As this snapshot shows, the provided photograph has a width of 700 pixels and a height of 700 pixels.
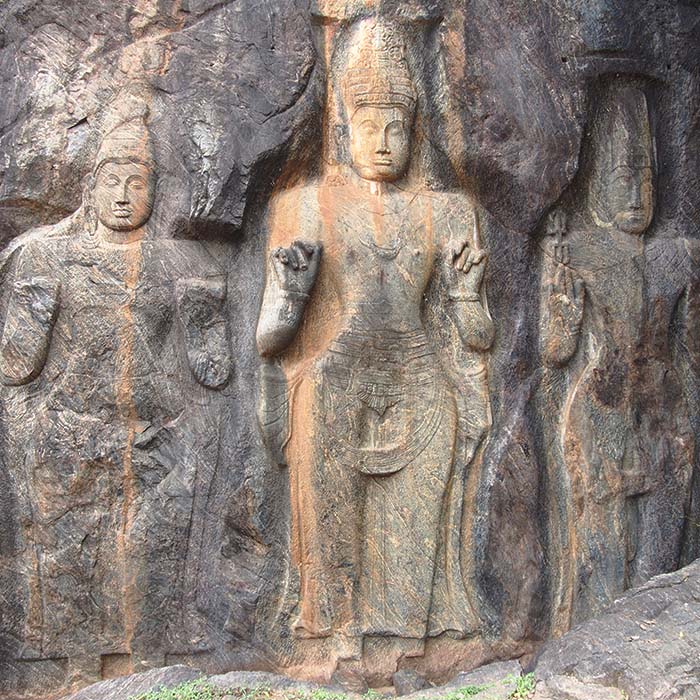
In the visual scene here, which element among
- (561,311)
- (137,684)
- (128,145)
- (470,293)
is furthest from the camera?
(561,311)

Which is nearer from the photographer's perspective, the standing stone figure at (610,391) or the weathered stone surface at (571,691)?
the weathered stone surface at (571,691)

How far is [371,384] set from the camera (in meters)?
5.91

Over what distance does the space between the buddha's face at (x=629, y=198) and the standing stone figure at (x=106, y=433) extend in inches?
95.7

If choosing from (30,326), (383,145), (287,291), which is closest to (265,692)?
(287,291)

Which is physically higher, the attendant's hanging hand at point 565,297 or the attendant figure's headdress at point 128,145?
the attendant figure's headdress at point 128,145

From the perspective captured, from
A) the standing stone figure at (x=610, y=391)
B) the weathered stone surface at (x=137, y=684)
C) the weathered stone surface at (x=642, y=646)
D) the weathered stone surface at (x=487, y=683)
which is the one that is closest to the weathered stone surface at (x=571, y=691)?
the weathered stone surface at (x=642, y=646)

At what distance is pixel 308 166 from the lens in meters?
6.03

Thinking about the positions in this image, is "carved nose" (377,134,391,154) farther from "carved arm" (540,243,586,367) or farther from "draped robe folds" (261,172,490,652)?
"carved arm" (540,243,586,367)

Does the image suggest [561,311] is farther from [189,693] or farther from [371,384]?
[189,693]

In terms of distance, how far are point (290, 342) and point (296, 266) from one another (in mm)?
434

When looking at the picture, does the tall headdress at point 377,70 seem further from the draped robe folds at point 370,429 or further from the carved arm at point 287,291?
the carved arm at point 287,291

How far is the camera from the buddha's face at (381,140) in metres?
5.91

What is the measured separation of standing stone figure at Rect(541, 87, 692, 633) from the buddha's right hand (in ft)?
4.58

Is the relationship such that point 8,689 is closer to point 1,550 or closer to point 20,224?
point 1,550
